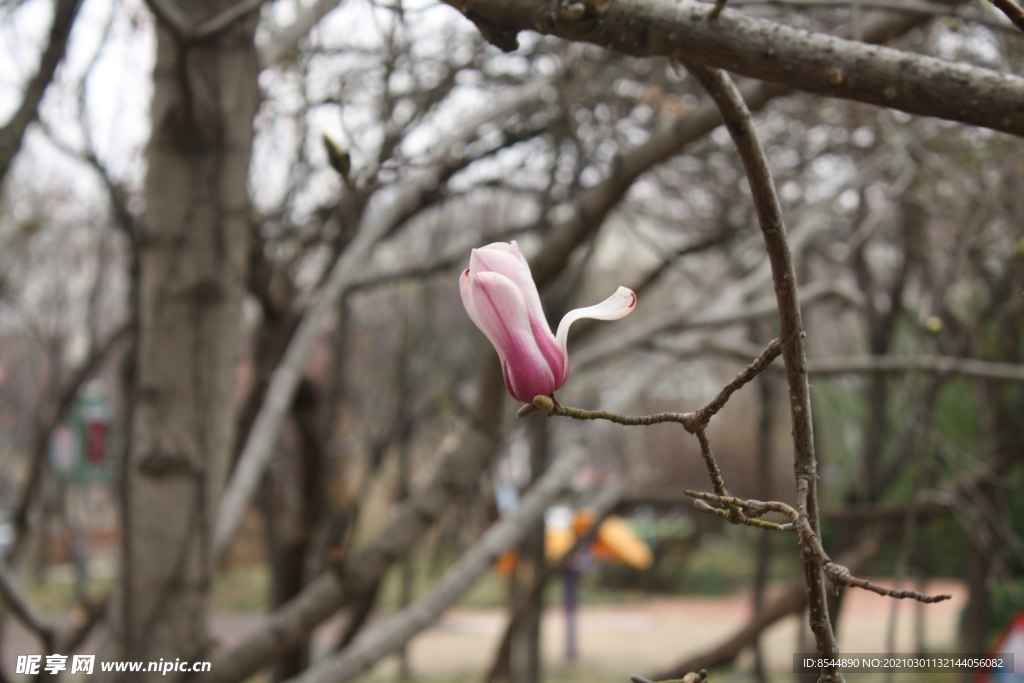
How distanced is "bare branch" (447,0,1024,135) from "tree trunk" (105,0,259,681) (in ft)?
3.56

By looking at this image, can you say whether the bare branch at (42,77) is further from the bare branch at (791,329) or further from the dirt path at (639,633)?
the dirt path at (639,633)

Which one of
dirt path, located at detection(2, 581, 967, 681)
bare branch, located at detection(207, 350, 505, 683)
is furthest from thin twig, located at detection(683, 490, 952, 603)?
dirt path, located at detection(2, 581, 967, 681)

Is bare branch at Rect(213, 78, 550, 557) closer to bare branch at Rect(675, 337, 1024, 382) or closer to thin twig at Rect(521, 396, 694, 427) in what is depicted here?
bare branch at Rect(675, 337, 1024, 382)

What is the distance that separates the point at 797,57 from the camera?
31.0 inches

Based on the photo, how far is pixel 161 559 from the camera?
5.71 feet

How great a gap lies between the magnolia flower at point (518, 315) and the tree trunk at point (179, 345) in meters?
1.21

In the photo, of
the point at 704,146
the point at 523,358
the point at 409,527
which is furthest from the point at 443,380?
the point at 523,358

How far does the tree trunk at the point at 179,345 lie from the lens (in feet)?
5.62

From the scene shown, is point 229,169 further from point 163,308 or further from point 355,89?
point 355,89

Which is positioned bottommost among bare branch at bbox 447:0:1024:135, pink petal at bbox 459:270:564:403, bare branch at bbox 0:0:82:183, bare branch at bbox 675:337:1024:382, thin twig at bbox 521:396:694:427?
bare branch at bbox 675:337:1024:382

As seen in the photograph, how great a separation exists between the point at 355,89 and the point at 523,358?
A: 2916mm

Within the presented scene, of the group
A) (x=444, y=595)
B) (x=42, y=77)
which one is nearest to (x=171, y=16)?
(x=42, y=77)

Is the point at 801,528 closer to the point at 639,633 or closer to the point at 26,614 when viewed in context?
the point at 26,614

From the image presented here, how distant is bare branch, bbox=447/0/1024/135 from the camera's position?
2.56ft
